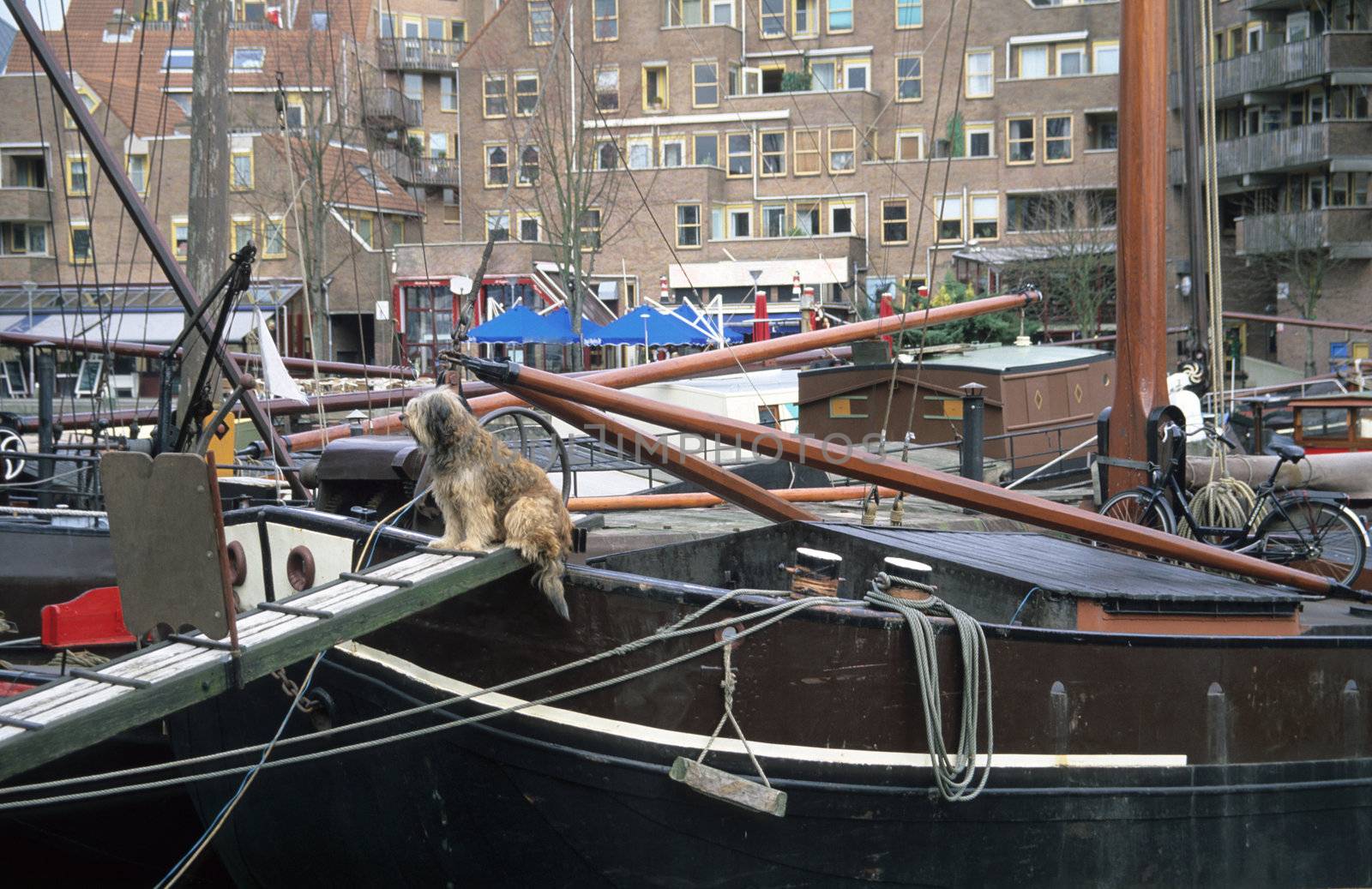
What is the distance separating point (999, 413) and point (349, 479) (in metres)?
10.2

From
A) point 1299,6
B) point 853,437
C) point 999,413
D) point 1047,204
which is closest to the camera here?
point 999,413

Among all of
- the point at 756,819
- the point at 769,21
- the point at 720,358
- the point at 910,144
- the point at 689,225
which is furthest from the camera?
the point at 769,21

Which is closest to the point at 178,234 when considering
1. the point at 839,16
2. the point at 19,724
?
the point at 839,16

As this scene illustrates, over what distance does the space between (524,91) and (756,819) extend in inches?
1831

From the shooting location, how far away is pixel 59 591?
9914 mm

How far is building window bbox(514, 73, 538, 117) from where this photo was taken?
4700 cm

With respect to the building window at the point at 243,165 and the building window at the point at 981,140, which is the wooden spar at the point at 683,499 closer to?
the building window at the point at 243,165

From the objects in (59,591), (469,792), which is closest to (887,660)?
(469,792)

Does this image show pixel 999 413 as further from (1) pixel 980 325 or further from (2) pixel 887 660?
(1) pixel 980 325

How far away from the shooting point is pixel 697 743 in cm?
547

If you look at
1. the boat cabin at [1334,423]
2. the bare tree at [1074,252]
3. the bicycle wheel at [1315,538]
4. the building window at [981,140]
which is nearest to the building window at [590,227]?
the bare tree at [1074,252]

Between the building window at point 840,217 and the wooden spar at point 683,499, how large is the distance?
3898 cm

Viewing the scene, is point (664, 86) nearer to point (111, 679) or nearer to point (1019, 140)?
point (1019, 140)

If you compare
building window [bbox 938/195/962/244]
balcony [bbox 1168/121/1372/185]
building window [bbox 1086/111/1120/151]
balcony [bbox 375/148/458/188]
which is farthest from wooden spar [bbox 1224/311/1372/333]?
balcony [bbox 375/148/458/188]
